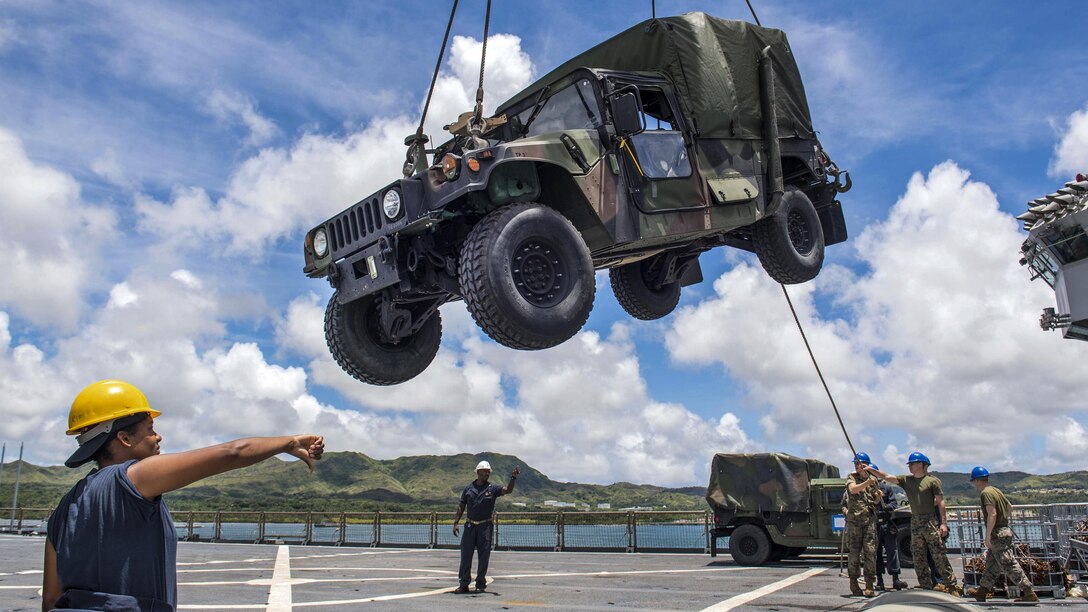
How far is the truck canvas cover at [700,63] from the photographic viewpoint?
8023 millimetres

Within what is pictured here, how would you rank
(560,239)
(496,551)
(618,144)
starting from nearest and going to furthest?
(560,239)
(618,144)
(496,551)

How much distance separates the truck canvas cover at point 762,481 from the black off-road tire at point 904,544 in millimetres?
1813

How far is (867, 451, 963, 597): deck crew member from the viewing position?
10.4m

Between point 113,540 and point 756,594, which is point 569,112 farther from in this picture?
point 756,594

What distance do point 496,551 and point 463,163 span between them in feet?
56.8

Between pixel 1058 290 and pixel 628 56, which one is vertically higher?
pixel 1058 290

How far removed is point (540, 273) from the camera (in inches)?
253

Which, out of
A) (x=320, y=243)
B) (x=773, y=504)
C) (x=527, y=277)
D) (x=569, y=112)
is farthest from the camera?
(x=773, y=504)

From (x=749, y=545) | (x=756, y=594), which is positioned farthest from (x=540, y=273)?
(x=749, y=545)

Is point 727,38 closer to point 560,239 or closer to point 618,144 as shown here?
point 618,144

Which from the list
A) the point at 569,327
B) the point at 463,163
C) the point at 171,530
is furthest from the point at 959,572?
the point at 171,530

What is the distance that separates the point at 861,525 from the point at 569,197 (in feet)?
20.9

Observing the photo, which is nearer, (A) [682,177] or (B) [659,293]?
(A) [682,177]

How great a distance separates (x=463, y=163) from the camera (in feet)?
20.8
